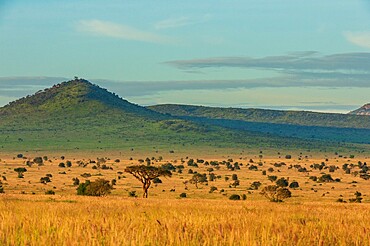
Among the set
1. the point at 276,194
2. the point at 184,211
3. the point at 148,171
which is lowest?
the point at 276,194

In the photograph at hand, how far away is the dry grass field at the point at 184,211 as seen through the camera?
1171 cm

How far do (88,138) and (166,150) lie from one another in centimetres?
2631

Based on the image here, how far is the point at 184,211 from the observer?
22281mm

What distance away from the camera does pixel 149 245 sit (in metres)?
11.0

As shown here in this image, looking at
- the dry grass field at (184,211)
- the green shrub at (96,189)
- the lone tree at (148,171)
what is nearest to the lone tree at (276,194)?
the dry grass field at (184,211)

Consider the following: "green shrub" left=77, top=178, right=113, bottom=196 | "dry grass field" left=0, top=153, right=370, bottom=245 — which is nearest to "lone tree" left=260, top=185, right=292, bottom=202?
"dry grass field" left=0, top=153, right=370, bottom=245

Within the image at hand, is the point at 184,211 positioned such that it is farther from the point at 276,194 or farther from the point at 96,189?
the point at 96,189

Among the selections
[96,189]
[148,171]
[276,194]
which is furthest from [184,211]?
[148,171]

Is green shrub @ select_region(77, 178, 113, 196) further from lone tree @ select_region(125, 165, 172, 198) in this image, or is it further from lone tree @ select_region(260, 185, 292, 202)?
lone tree @ select_region(260, 185, 292, 202)

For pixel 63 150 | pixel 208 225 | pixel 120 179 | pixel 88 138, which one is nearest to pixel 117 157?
pixel 63 150

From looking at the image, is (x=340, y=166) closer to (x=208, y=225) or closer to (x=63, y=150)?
(x=63, y=150)

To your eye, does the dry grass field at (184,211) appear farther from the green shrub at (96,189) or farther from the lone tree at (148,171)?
the lone tree at (148,171)

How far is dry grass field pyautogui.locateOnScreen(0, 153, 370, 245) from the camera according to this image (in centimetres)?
1171

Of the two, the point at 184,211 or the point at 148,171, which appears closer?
the point at 184,211
